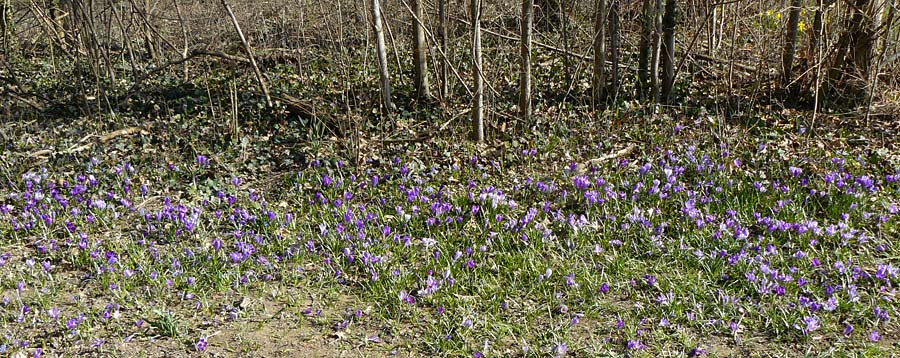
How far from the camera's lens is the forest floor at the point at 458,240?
3564 mm

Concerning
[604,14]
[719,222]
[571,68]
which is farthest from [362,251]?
[571,68]

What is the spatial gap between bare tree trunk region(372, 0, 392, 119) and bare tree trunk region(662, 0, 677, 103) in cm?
228

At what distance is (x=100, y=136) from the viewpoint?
6.04 meters

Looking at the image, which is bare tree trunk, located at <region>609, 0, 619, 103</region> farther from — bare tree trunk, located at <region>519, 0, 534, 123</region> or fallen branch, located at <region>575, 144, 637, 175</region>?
bare tree trunk, located at <region>519, 0, 534, 123</region>

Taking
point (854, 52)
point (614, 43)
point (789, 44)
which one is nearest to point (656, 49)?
point (614, 43)

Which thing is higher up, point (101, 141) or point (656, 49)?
point (656, 49)

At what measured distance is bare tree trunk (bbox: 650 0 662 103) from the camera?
5.83m

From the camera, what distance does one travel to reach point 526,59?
5578 mm

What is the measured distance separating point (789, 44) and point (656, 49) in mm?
1157

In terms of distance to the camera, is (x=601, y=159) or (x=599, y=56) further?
(x=599, y=56)

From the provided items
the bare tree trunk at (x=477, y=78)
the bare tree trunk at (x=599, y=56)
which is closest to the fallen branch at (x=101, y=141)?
the bare tree trunk at (x=477, y=78)

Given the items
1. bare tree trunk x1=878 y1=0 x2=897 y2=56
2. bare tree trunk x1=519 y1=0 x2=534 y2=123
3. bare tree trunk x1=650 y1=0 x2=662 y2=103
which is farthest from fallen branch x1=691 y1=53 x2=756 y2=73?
bare tree trunk x1=519 y1=0 x2=534 y2=123

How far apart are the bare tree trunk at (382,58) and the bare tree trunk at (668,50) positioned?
2284 mm

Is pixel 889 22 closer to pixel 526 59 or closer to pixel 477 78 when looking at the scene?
pixel 526 59
